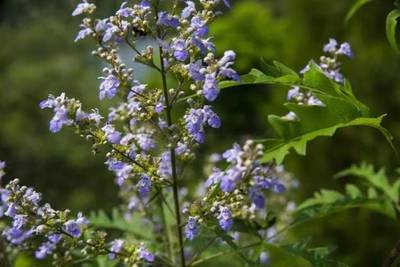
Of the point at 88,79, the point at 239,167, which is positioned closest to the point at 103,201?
the point at 88,79

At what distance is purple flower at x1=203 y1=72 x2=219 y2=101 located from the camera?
1760mm

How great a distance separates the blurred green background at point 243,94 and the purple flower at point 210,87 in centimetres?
284

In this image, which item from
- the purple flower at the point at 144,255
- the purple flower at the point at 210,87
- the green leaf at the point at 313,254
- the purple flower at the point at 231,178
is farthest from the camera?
the green leaf at the point at 313,254

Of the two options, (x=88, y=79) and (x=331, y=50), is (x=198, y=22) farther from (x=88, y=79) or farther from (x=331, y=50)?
(x=88, y=79)

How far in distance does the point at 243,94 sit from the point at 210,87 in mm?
12591

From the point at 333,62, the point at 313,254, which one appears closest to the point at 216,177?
the point at 313,254

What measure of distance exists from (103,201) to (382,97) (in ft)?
22.5

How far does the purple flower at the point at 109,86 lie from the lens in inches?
76.7

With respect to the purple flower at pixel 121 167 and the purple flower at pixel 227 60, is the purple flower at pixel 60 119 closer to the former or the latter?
the purple flower at pixel 121 167

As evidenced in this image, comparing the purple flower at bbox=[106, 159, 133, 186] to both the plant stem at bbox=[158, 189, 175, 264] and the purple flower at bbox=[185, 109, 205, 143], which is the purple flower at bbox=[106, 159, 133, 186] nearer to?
the purple flower at bbox=[185, 109, 205, 143]

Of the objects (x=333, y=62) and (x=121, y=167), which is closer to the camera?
(x=121, y=167)

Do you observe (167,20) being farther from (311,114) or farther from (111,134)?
(311,114)

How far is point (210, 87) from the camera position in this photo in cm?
178

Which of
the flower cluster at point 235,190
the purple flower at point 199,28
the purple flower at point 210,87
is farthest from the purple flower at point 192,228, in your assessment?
the purple flower at point 199,28
